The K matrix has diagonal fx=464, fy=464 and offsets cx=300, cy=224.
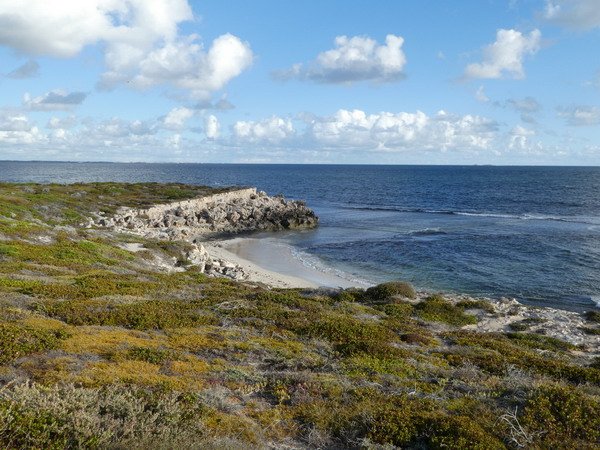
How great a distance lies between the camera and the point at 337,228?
250 ft

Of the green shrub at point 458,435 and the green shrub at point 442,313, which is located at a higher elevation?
the green shrub at point 458,435

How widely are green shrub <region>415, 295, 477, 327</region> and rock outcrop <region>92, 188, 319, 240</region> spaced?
1349 inches

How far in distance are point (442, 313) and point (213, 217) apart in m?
49.6

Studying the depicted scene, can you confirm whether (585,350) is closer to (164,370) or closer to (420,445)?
(420,445)

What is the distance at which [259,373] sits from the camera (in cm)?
1313

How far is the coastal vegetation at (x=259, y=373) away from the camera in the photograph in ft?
30.3

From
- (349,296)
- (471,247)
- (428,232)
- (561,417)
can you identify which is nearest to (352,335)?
(561,417)

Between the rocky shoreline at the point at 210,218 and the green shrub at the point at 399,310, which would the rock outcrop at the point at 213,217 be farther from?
the green shrub at the point at 399,310

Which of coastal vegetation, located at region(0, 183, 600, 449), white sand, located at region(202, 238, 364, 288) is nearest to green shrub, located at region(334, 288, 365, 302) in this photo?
coastal vegetation, located at region(0, 183, 600, 449)

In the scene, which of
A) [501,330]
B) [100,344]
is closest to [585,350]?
[501,330]

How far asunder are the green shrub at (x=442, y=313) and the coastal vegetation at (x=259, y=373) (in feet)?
0.72

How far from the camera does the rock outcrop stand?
5819cm

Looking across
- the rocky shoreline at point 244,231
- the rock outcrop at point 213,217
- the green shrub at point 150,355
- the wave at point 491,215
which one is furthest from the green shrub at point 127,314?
the wave at point 491,215

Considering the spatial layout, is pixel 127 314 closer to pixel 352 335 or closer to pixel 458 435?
pixel 352 335
